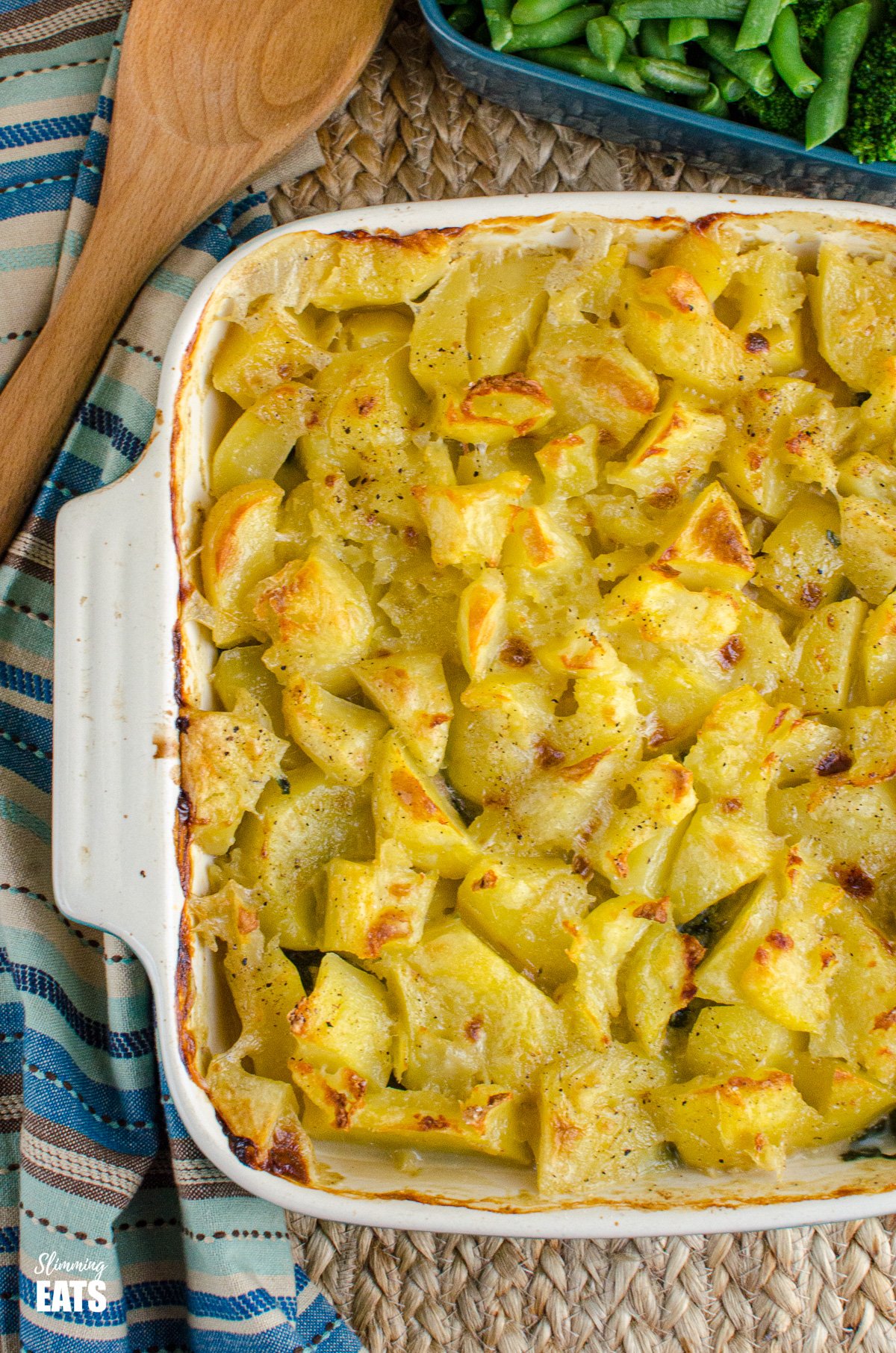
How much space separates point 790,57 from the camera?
1.87m

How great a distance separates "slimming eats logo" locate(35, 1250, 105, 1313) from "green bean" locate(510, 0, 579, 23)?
226cm

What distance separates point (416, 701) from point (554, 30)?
1259 mm

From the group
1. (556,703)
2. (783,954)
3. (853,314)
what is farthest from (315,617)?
(853,314)

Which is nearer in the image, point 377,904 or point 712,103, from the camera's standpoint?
point 377,904

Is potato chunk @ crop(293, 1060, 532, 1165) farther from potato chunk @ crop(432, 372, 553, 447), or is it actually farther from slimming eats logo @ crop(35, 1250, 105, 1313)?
potato chunk @ crop(432, 372, 553, 447)

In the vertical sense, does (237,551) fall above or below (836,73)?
below

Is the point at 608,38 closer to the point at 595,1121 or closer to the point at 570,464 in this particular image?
the point at 570,464

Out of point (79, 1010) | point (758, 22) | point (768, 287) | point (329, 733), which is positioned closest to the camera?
point (329, 733)

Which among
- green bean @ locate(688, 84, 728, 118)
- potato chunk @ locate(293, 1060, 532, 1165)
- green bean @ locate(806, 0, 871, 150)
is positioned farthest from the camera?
green bean @ locate(688, 84, 728, 118)

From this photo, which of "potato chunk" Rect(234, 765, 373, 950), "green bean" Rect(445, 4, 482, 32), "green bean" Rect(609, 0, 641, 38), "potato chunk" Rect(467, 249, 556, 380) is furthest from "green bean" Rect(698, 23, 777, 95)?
"potato chunk" Rect(234, 765, 373, 950)

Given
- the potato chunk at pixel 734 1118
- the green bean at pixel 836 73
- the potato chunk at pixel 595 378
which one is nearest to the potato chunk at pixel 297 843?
the potato chunk at pixel 734 1118

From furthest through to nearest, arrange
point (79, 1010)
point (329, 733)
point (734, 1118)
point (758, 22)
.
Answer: point (79, 1010) → point (758, 22) → point (329, 733) → point (734, 1118)

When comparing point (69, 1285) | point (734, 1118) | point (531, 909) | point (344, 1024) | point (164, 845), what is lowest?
point (69, 1285)

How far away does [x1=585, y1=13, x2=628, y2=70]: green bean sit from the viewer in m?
1.87
